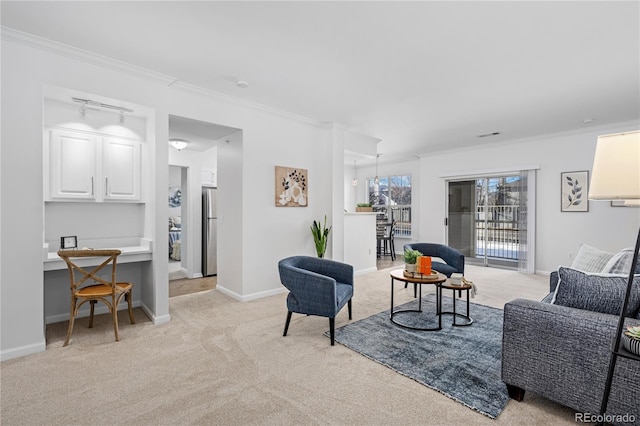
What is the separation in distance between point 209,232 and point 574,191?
6.64 metres

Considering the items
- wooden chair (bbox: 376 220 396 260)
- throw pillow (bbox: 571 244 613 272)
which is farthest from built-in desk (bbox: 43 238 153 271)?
wooden chair (bbox: 376 220 396 260)

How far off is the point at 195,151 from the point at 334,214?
2.83 meters

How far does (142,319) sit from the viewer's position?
3520 millimetres

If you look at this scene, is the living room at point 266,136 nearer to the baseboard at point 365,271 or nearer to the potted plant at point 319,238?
the potted plant at point 319,238

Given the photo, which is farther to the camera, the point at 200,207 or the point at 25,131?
the point at 200,207

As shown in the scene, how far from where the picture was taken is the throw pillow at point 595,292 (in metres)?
1.76

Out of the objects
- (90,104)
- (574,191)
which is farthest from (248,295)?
(574,191)

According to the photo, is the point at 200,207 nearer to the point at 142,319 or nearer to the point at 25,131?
the point at 142,319

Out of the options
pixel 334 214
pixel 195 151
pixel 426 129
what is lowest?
pixel 334 214

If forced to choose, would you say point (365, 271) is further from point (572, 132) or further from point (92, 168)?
point (92, 168)

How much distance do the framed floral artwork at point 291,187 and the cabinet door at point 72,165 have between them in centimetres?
222

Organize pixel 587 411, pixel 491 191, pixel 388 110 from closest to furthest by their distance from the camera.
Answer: pixel 587 411, pixel 388 110, pixel 491 191

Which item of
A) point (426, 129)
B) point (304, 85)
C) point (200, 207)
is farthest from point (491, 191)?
point (200, 207)

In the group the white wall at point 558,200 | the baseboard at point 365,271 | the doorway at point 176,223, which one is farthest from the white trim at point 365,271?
the doorway at point 176,223
